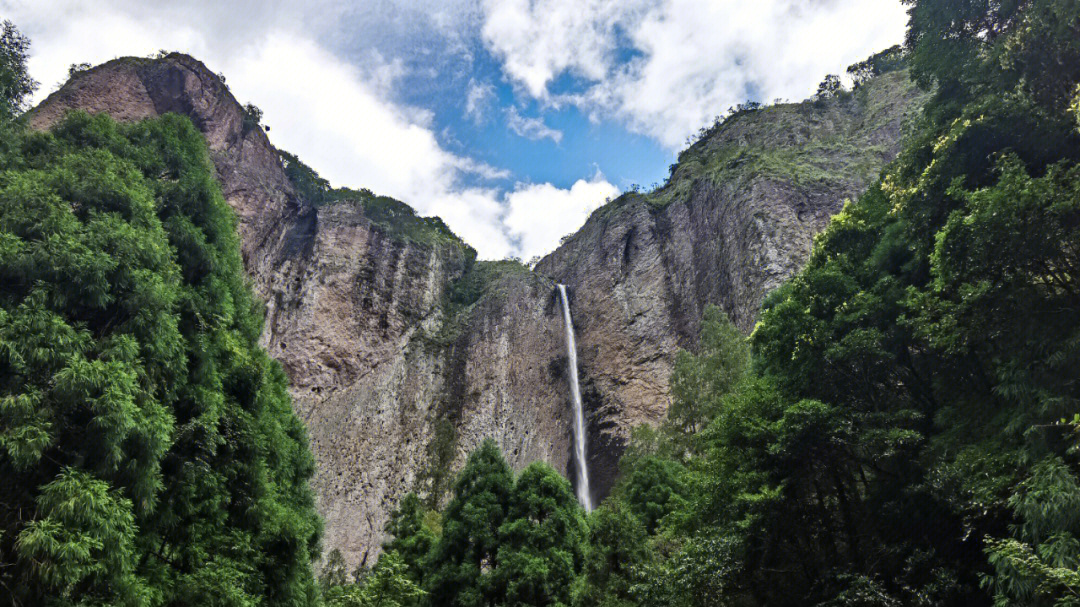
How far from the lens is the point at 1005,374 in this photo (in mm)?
8273

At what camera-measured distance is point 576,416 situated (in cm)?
3853

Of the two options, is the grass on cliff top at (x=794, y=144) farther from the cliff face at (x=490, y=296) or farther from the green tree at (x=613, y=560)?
the green tree at (x=613, y=560)

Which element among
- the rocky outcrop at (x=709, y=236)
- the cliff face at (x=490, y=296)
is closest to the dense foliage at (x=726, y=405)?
the cliff face at (x=490, y=296)

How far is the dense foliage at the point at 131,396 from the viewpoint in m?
8.03

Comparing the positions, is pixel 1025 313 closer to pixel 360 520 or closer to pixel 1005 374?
pixel 1005 374

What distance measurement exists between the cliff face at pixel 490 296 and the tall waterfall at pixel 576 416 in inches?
21.7

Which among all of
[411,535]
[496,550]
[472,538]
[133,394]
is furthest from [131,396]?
[411,535]

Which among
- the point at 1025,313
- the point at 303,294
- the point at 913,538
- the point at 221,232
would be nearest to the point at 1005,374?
the point at 1025,313

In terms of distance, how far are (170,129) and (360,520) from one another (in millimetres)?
21676

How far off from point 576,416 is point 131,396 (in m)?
31.0

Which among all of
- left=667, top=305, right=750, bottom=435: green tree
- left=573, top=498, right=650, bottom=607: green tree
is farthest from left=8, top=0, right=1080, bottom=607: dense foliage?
left=667, top=305, right=750, bottom=435: green tree

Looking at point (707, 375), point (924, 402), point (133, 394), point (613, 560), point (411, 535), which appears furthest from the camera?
point (707, 375)

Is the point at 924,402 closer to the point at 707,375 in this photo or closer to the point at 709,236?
the point at 707,375

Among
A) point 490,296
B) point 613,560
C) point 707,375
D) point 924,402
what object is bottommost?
point 613,560
